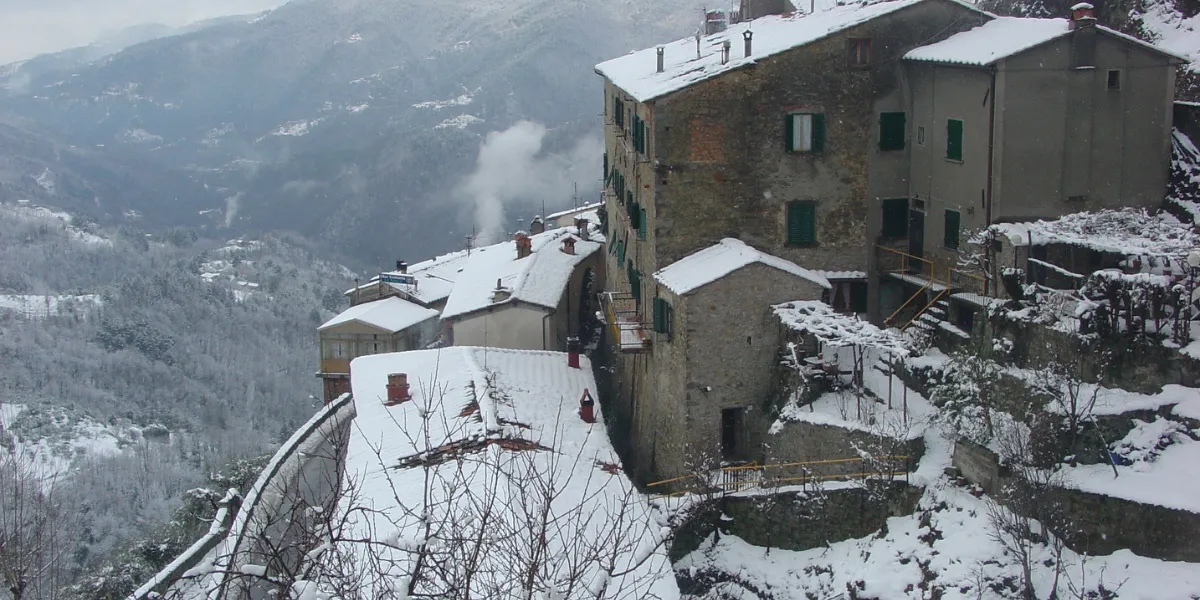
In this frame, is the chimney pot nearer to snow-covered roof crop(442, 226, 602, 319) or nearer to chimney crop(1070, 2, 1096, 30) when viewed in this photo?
snow-covered roof crop(442, 226, 602, 319)

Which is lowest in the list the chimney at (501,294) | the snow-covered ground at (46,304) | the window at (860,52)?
the snow-covered ground at (46,304)

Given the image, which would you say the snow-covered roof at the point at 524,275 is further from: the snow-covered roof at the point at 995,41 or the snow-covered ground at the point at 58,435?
the snow-covered ground at the point at 58,435

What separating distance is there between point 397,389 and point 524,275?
12982mm

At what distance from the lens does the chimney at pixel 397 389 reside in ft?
104

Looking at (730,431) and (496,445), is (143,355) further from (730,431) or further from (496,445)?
(496,445)

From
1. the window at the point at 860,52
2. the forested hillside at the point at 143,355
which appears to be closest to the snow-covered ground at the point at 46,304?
the forested hillside at the point at 143,355

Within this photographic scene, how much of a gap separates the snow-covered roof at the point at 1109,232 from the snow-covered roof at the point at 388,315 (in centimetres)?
2834

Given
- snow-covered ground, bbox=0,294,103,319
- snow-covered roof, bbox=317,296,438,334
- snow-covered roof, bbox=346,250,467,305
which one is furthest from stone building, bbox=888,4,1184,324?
snow-covered ground, bbox=0,294,103,319

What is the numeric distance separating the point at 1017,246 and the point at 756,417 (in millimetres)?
7261

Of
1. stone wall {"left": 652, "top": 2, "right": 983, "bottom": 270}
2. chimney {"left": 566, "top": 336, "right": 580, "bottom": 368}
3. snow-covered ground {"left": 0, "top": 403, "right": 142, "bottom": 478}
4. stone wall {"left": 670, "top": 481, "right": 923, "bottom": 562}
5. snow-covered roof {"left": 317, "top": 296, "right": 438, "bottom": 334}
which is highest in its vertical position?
stone wall {"left": 652, "top": 2, "right": 983, "bottom": 270}

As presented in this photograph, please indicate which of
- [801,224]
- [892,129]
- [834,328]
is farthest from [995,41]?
[834,328]

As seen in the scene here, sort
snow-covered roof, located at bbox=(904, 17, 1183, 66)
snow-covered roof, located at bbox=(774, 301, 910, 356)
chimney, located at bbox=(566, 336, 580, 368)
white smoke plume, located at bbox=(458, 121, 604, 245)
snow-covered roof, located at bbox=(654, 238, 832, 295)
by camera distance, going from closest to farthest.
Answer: snow-covered roof, located at bbox=(774, 301, 910, 356) < snow-covered roof, located at bbox=(904, 17, 1183, 66) < snow-covered roof, located at bbox=(654, 238, 832, 295) < chimney, located at bbox=(566, 336, 580, 368) < white smoke plume, located at bbox=(458, 121, 604, 245)

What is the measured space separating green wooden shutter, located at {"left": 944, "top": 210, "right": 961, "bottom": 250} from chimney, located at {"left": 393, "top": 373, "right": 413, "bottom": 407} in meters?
14.4

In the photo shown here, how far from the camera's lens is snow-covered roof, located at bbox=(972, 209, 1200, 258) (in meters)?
27.6
